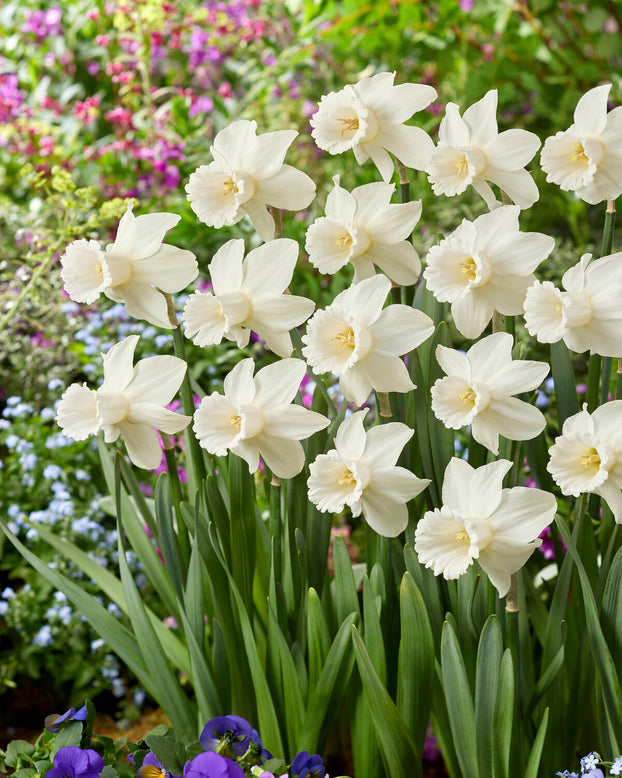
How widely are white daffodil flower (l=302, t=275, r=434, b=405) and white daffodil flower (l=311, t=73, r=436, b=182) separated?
0.51 feet

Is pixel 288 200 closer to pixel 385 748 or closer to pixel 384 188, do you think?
pixel 384 188

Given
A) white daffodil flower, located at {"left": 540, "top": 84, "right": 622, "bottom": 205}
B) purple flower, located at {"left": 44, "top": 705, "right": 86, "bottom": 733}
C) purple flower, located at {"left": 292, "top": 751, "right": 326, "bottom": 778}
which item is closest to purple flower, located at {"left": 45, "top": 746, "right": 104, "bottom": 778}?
purple flower, located at {"left": 44, "top": 705, "right": 86, "bottom": 733}

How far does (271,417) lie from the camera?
2.87ft

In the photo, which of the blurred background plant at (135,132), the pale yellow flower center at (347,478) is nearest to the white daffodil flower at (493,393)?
the pale yellow flower center at (347,478)

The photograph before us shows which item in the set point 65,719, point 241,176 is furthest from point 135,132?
point 65,719

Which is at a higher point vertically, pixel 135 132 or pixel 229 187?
pixel 135 132

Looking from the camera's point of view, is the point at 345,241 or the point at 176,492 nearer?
the point at 345,241

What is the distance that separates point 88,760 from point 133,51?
8.29 feet

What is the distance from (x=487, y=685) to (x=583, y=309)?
0.44m

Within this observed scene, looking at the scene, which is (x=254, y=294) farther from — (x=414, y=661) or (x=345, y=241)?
(x=414, y=661)

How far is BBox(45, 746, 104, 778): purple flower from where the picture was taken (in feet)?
3.10

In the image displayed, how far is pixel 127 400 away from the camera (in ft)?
2.98

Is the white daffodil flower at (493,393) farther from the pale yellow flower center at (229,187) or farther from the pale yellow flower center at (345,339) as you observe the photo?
the pale yellow flower center at (229,187)

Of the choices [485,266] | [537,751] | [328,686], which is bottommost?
[537,751]
